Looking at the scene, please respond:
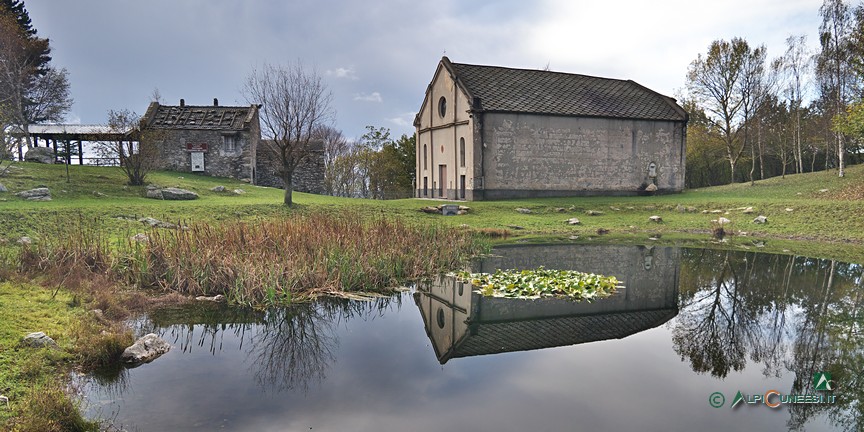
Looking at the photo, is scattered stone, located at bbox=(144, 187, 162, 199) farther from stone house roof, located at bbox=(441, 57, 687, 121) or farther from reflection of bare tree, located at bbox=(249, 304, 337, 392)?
reflection of bare tree, located at bbox=(249, 304, 337, 392)

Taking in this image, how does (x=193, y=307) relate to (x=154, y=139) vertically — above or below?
below

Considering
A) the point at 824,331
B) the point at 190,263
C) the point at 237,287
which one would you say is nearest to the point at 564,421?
the point at 824,331

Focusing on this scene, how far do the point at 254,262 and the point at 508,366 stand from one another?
5.60 meters

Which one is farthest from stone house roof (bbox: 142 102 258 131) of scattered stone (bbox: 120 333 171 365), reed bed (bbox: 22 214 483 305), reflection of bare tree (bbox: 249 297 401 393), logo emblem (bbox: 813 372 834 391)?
logo emblem (bbox: 813 372 834 391)

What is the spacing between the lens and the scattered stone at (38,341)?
18.9 feet

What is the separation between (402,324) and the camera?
8008mm

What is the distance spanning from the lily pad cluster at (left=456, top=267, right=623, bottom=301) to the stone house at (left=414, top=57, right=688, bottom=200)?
56.8 ft

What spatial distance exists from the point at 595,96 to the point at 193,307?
29888mm

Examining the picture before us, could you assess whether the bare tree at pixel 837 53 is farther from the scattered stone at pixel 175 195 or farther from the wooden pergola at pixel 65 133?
the wooden pergola at pixel 65 133

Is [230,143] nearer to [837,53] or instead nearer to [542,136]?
[542,136]

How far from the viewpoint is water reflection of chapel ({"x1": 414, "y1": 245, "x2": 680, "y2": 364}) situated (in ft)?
23.0

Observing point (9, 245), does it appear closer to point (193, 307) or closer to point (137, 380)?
point (193, 307)

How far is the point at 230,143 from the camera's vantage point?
1569 inches

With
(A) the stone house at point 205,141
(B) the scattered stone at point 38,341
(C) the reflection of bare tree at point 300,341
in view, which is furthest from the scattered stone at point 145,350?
(A) the stone house at point 205,141
